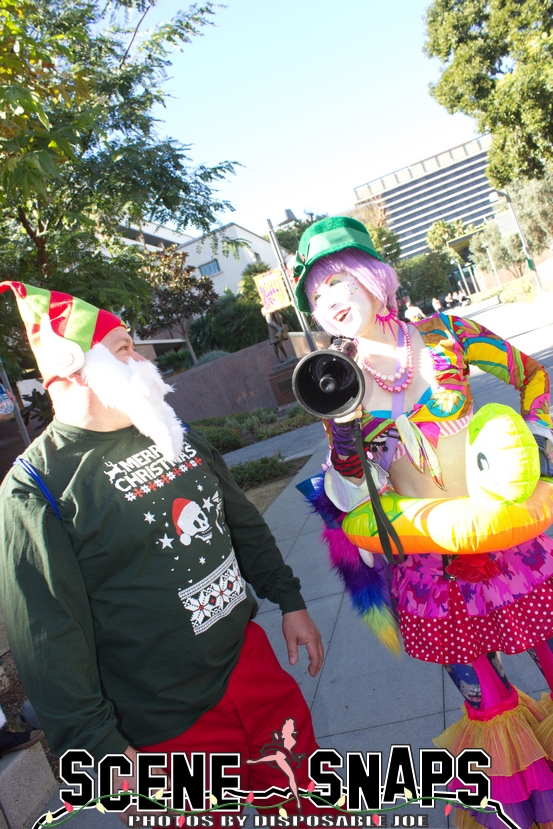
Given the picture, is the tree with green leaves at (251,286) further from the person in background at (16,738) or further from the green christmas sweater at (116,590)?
the green christmas sweater at (116,590)

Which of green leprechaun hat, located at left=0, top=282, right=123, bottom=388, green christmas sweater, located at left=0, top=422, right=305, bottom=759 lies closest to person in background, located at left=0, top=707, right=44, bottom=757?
green christmas sweater, located at left=0, top=422, right=305, bottom=759

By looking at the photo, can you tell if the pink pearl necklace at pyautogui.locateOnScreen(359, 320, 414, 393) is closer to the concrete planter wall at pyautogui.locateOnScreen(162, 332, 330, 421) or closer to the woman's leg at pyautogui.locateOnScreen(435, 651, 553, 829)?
the woman's leg at pyautogui.locateOnScreen(435, 651, 553, 829)

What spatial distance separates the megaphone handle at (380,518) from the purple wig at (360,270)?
1.65 ft

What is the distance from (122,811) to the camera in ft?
5.16

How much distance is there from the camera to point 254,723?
1.84 m

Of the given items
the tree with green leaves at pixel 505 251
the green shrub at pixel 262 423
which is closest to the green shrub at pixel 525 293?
the green shrub at pixel 262 423

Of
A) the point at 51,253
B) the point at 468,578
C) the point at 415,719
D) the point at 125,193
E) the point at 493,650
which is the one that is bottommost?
the point at 415,719

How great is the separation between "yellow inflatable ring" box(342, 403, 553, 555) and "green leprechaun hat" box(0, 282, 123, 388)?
1058mm

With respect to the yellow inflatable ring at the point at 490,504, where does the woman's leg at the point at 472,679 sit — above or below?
below

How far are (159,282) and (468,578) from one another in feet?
80.2

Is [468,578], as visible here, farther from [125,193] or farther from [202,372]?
[202,372]

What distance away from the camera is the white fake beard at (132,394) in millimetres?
1807

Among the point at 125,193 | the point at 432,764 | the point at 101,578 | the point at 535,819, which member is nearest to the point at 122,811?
the point at 101,578

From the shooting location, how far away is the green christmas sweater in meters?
1.53
